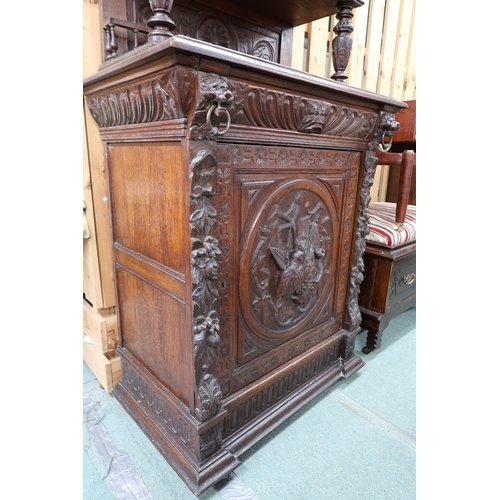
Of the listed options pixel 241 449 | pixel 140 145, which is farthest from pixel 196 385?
pixel 140 145

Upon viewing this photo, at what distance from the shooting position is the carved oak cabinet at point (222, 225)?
766mm

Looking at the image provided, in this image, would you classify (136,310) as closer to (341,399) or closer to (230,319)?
(230,319)

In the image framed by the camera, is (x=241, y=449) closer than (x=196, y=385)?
No

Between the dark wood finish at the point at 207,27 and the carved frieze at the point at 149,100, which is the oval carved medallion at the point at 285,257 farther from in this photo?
the dark wood finish at the point at 207,27

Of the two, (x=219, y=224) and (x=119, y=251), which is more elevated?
A: (x=219, y=224)

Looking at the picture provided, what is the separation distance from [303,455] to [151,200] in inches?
36.7

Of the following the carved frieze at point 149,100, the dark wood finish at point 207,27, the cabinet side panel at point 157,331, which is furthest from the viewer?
the dark wood finish at point 207,27


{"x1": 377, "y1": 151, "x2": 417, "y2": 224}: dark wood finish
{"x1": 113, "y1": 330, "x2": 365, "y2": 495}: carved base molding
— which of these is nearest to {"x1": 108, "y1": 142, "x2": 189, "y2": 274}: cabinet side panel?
{"x1": 113, "y1": 330, "x2": 365, "y2": 495}: carved base molding

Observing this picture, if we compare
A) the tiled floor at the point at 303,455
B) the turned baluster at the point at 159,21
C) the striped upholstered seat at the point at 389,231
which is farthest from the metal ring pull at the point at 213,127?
the striped upholstered seat at the point at 389,231

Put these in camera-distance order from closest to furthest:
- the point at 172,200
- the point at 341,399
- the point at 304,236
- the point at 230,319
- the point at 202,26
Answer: the point at 172,200 < the point at 230,319 < the point at 304,236 < the point at 202,26 < the point at 341,399

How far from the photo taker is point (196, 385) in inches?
35.6

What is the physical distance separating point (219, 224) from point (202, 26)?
0.82 m

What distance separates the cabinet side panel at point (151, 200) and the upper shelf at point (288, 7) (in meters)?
0.67

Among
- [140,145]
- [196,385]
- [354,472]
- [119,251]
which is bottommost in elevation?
[354,472]
